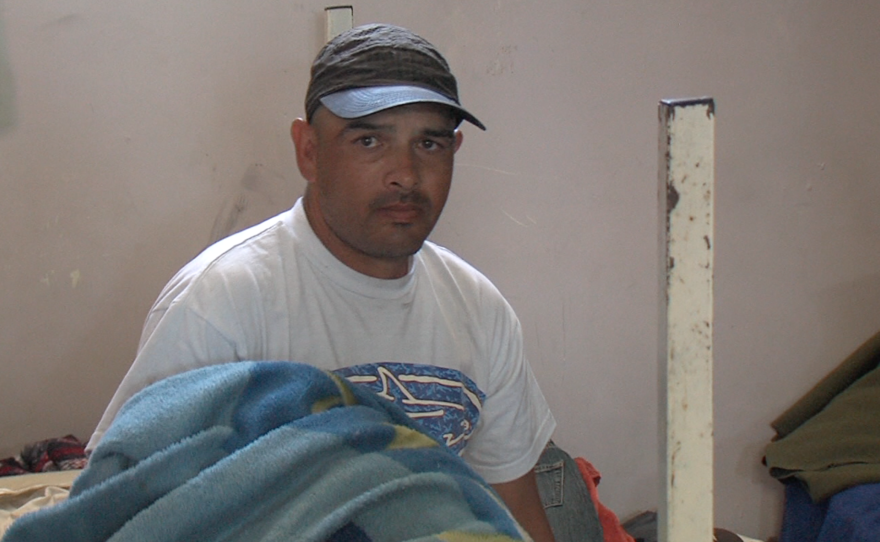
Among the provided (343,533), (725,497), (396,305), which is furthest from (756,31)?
(343,533)

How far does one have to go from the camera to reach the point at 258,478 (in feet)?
1.93

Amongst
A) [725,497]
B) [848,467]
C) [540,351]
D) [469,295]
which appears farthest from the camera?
[725,497]

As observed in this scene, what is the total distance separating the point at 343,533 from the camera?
0.58 m

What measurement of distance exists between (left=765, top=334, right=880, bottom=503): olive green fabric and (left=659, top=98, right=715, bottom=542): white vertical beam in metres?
1.14

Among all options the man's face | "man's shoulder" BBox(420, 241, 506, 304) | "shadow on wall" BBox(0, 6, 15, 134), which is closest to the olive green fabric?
"man's shoulder" BBox(420, 241, 506, 304)

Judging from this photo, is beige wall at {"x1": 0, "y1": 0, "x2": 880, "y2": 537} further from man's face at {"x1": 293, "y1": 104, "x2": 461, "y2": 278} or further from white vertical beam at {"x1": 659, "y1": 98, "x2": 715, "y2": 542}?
white vertical beam at {"x1": 659, "y1": 98, "x2": 715, "y2": 542}

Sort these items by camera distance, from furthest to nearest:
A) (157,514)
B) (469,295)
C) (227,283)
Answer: (469,295), (227,283), (157,514)

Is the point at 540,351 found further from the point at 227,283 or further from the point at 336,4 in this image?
the point at 227,283

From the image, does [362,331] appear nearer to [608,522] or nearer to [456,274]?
[456,274]

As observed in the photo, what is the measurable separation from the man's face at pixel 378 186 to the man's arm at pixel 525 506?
1.16 feet

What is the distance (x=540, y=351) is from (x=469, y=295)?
26.8 inches

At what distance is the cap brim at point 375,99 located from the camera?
3.28 ft

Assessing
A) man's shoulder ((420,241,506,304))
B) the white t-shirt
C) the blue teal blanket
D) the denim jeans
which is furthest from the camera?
the denim jeans

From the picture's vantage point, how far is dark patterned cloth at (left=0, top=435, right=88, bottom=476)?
1.49 meters
